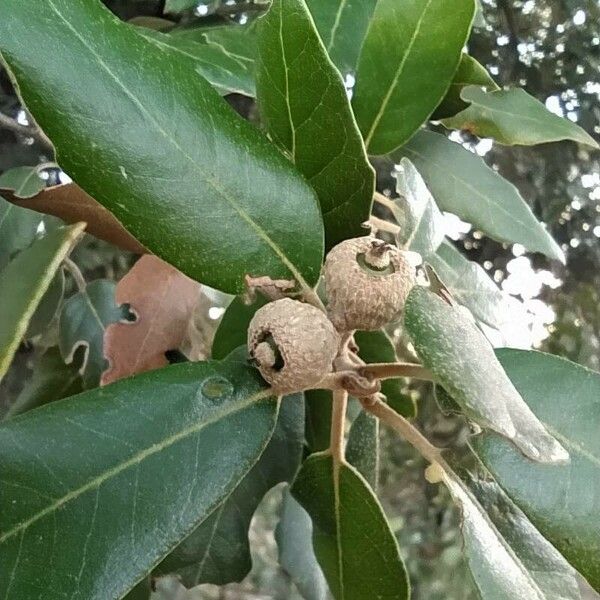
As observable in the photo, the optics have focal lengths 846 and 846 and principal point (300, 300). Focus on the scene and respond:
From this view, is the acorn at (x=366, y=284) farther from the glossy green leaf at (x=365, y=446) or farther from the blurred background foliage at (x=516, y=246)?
the blurred background foliage at (x=516, y=246)

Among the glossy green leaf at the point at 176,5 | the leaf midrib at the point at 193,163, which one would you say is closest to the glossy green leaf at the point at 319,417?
the leaf midrib at the point at 193,163

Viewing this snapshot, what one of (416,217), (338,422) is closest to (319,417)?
(338,422)

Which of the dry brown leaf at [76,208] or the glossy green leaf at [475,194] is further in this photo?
the glossy green leaf at [475,194]

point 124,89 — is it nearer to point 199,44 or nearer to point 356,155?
point 356,155

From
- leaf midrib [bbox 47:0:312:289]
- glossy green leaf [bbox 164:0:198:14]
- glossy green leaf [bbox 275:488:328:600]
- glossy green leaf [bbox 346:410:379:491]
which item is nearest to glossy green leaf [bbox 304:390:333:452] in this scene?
glossy green leaf [bbox 346:410:379:491]

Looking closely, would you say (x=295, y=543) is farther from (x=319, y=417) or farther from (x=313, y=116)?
(x=313, y=116)

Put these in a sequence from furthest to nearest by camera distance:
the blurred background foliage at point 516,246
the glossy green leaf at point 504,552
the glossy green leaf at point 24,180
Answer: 1. the blurred background foliage at point 516,246
2. the glossy green leaf at point 24,180
3. the glossy green leaf at point 504,552

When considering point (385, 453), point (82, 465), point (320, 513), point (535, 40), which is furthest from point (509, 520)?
point (385, 453)
